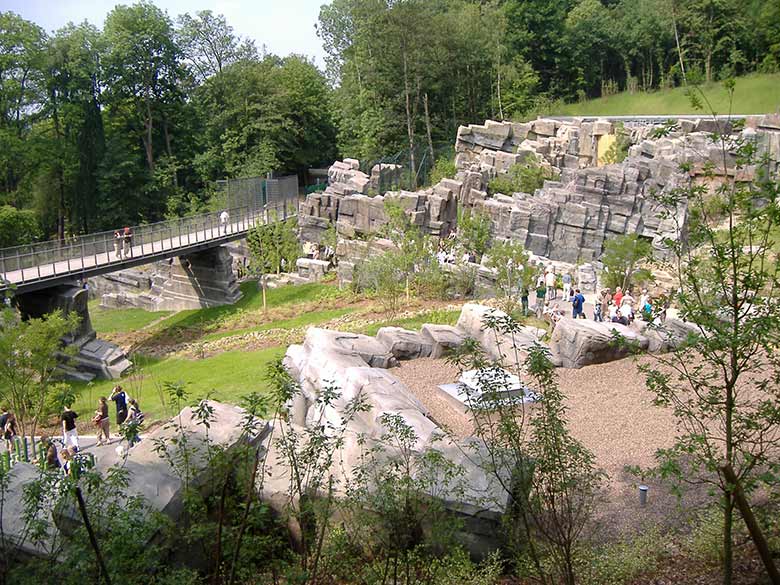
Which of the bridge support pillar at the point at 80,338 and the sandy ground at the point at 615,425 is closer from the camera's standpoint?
the sandy ground at the point at 615,425

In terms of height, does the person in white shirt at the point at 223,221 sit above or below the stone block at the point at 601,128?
below

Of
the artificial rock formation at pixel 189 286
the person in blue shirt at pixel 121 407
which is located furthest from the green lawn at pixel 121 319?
the person in blue shirt at pixel 121 407

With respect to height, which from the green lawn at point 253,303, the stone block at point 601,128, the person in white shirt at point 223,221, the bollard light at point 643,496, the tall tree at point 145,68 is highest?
the tall tree at point 145,68

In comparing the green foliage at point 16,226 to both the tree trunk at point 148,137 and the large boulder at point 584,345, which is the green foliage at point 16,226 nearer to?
the tree trunk at point 148,137

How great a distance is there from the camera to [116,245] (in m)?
25.5

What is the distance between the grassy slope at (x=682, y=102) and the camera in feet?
147

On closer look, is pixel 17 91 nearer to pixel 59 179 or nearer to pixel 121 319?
pixel 59 179

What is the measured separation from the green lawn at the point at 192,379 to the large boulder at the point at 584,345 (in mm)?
6126

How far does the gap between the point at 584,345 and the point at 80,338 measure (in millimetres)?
15669

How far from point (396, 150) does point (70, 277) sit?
1068 inches

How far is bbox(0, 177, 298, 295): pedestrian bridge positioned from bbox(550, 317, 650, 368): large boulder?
12903 millimetres

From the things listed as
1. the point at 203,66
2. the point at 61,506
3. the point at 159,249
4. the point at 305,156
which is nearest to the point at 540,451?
the point at 61,506

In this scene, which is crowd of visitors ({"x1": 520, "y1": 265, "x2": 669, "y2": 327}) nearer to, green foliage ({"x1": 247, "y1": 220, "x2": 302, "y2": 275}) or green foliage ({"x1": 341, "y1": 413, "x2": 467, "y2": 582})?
green foliage ({"x1": 341, "y1": 413, "x2": 467, "y2": 582})

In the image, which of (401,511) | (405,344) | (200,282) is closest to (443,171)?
(200,282)
